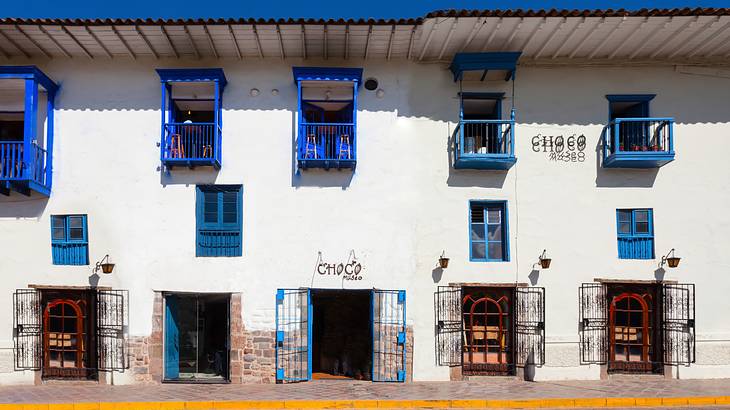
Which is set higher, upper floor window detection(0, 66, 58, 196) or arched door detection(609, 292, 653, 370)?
upper floor window detection(0, 66, 58, 196)

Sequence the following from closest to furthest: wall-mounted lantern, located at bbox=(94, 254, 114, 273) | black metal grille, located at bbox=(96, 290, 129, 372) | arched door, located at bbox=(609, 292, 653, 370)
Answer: wall-mounted lantern, located at bbox=(94, 254, 114, 273) → black metal grille, located at bbox=(96, 290, 129, 372) → arched door, located at bbox=(609, 292, 653, 370)

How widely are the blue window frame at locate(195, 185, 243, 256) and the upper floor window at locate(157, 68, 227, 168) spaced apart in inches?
25.0

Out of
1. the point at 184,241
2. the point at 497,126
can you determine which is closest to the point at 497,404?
the point at 497,126

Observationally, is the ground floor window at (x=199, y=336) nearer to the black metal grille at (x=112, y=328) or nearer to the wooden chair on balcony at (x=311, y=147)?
the black metal grille at (x=112, y=328)

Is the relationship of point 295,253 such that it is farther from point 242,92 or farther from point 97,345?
point 97,345

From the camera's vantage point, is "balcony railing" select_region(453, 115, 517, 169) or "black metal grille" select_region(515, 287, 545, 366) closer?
"balcony railing" select_region(453, 115, 517, 169)

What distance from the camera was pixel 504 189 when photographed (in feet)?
37.2

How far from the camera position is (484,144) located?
38.4 feet

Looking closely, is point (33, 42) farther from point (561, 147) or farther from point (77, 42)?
point (561, 147)

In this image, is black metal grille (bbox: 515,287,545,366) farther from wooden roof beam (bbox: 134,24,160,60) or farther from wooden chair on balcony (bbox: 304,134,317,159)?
wooden roof beam (bbox: 134,24,160,60)

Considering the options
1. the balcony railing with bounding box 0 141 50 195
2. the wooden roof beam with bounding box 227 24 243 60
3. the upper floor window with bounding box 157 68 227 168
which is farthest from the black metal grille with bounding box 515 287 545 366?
the balcony railing with bounding box 0 141 50 195

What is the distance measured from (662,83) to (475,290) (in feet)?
20.9

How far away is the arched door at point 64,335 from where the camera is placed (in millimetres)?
11031

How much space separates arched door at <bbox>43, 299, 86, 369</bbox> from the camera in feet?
36.2
